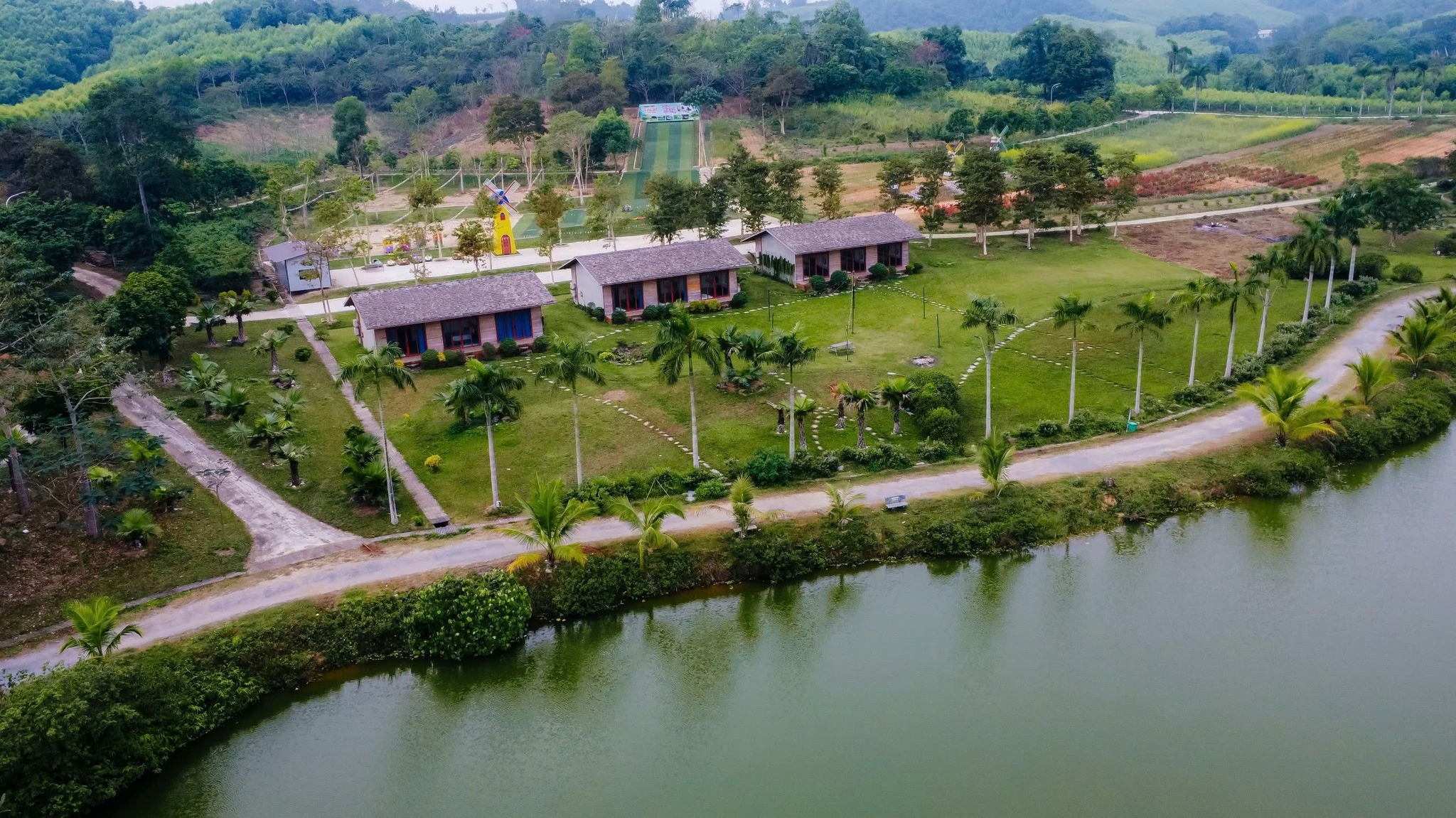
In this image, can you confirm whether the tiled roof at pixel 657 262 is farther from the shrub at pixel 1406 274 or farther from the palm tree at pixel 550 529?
the shrub at pixel 1406 274

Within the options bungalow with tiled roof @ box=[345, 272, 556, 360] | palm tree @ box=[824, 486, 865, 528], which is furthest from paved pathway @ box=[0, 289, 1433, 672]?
bungalow with tiled roof @ box=[345, 272, 556, 360]

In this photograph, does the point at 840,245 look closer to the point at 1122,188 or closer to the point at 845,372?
the point at 845,372

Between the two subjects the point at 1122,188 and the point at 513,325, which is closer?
the point at 513,325

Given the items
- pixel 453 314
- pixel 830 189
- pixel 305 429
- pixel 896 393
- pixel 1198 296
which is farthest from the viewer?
pixel 830 189

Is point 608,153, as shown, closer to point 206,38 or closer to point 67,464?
point 67,464

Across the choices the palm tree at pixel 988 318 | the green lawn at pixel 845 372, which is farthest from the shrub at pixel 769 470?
the palm tree at pixel 988 318

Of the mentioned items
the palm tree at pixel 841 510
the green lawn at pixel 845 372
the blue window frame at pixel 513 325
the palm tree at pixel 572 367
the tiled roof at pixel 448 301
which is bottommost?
the palm tree at pixel 841 510

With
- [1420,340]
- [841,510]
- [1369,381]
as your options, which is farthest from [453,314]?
[1420,340]
